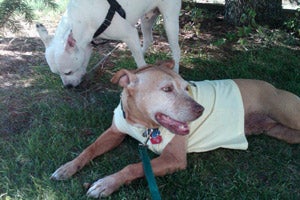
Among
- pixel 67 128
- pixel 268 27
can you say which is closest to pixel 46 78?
pixel 67 128

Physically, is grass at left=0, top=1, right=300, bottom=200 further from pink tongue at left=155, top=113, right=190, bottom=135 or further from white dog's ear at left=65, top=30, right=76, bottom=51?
white dog's ear at left=65, top=30, right=76, bottom=51

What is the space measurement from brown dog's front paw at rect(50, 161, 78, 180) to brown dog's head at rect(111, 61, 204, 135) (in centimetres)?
60

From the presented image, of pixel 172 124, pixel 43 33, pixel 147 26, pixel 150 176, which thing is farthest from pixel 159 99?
pixel 147 26

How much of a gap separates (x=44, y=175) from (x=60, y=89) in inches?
66.3

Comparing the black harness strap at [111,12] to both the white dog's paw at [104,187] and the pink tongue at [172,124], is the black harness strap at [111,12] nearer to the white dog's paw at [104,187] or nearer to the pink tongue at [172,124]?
the pink tongue at [172,124]

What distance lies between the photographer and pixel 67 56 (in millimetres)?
4258

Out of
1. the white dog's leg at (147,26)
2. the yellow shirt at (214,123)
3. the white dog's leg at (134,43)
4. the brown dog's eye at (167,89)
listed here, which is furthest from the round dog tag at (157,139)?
the white dog's leg at (147,26)

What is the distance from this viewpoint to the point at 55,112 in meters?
4.03

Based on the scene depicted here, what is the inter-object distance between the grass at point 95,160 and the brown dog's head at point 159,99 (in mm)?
437

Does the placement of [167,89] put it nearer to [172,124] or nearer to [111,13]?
[172,124]

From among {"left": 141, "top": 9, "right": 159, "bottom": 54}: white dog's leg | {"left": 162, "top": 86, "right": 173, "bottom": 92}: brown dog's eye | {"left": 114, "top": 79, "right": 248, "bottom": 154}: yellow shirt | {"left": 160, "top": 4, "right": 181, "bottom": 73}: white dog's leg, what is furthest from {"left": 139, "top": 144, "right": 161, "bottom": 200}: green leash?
{"left": 141, "top": 9, "right": 159, "bottom": 54}: white dog's leg

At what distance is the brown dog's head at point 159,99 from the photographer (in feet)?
9.36

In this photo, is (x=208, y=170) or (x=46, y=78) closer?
(x=208, y=170)

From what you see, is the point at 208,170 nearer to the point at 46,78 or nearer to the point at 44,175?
the point at 44,175
